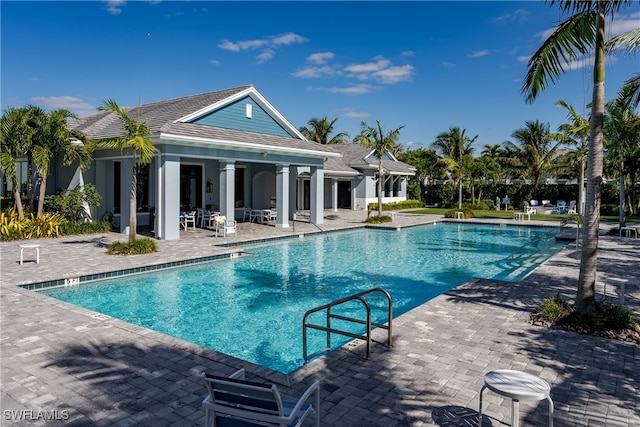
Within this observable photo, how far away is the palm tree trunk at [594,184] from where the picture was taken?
6.88 meters

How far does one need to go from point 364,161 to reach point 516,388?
34.9m

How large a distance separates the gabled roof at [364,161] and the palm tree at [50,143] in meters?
24.3

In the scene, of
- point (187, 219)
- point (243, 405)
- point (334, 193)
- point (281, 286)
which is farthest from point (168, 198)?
point (334, 193)

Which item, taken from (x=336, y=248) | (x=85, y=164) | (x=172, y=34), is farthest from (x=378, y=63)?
(x=85, y=164)

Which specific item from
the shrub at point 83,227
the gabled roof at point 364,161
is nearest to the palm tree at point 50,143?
the shrub at point 83,227

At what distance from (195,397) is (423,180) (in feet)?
158

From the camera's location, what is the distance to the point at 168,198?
1670 cm

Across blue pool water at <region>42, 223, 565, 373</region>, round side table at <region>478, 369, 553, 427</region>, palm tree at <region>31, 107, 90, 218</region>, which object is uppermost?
palm tree at <region>31, 107, 90, 218</region>

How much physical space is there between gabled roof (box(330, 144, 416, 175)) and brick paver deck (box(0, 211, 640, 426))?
1173 inches

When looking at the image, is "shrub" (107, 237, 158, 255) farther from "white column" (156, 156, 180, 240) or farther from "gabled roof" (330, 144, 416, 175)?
"gabled roof" (330, 144, 416, 175)

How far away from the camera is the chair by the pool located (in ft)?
9.86

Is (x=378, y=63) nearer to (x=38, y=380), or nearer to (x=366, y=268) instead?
(x=366, y=268)

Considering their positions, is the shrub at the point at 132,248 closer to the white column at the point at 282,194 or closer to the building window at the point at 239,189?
the white column at the point at 282,194

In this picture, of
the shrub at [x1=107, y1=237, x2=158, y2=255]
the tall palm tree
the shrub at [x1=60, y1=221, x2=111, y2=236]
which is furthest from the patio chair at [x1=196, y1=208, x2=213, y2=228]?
the tall palm tree
